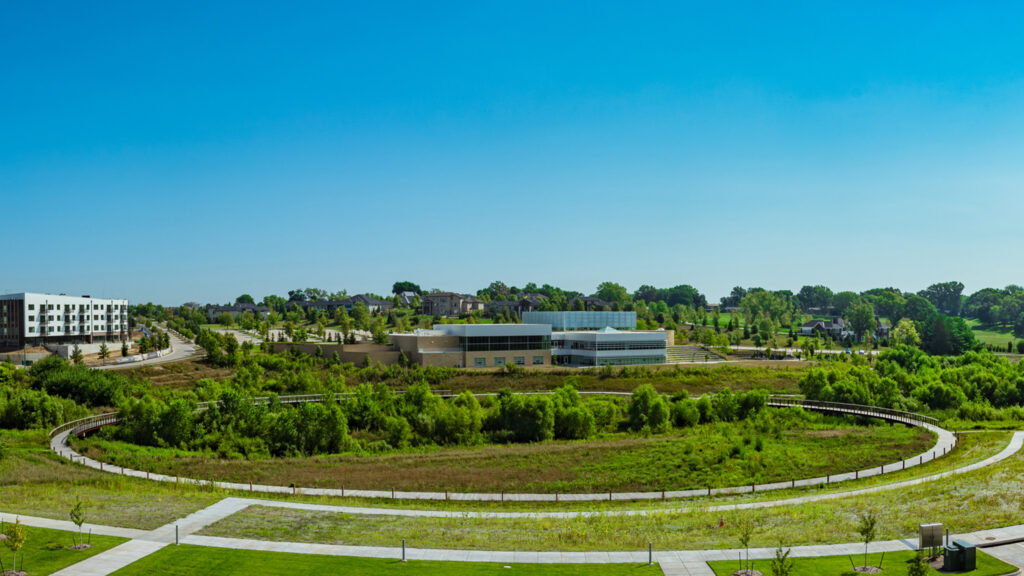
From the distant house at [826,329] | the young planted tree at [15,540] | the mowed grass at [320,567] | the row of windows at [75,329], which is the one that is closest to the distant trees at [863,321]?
the distant house at [826,329]

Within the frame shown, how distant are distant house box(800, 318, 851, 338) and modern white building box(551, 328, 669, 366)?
6118cm

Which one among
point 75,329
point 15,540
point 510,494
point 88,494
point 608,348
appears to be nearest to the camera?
point 15,540

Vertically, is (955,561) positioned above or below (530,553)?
above

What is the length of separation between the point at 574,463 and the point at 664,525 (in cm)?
1403

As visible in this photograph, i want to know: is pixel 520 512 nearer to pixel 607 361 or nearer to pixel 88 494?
pixel 88 494

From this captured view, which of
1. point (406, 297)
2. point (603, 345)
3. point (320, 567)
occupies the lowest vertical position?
point (320, 567)

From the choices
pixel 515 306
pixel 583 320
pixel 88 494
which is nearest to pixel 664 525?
pixel 88 494

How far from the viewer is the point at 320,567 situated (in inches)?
791

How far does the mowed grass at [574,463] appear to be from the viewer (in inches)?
1350

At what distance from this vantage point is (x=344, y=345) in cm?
7638

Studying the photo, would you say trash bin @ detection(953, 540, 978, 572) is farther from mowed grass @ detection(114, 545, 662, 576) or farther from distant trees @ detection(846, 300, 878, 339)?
distant trees @ detection(846, 300, 878, 339)

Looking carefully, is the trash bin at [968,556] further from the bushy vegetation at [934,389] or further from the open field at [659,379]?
the open field at [659,379]

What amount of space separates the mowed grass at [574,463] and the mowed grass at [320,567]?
468 inches

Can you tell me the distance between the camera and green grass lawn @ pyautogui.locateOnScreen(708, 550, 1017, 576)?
63.0 feet
